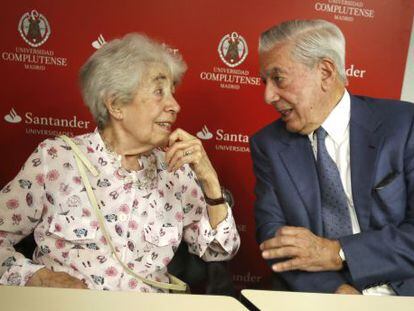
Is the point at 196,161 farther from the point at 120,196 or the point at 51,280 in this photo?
the point at 51,280

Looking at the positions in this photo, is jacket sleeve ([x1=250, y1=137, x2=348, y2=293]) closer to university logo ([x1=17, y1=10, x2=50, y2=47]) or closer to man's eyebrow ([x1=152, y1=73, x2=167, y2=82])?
man's eyebrow ([x1=152, y1=73, x2=167, y2=82])

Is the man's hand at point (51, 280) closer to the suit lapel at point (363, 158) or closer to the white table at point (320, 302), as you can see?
the white table at point (320, 302)

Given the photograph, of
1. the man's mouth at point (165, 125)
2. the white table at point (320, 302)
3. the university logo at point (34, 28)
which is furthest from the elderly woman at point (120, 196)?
the university logo at point (34, 28)

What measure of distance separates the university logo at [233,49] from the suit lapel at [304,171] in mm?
835

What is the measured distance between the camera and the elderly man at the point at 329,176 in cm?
171

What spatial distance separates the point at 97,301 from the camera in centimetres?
109

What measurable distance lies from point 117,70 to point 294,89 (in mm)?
720

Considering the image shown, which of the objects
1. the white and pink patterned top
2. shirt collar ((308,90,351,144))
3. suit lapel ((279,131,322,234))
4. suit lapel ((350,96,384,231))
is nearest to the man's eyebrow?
the white and pink patterned top

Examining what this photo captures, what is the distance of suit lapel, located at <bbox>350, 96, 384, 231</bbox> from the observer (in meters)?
1.80

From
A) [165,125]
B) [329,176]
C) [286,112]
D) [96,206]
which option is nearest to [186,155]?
[165,125]

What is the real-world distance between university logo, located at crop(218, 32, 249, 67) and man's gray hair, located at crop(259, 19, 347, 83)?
732 mm

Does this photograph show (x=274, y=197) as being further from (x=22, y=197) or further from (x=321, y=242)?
(x=22, y=197)

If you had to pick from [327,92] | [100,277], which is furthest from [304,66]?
[100,277]

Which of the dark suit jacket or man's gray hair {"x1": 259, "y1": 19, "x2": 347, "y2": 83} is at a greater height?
man's gray hair {"x1": 259, "y1": 19, "x2": 347, "y2": 83}
